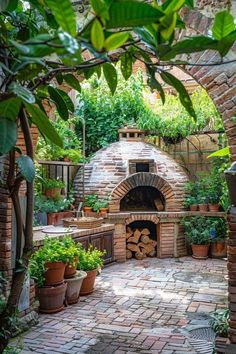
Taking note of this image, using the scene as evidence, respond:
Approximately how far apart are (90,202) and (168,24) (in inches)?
242

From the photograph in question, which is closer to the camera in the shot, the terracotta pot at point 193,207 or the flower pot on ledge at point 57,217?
the flower pot on ledge at point 57,217

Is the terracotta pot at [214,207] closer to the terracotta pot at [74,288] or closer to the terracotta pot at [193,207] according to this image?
the terracotta pot at [193,207]

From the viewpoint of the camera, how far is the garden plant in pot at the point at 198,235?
658 cm

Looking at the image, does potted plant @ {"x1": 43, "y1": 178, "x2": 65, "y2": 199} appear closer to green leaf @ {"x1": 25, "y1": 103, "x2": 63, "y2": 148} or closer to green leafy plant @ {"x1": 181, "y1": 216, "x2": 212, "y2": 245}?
green leafy plant @ {"x1": 181, "y1": 216, "x2": 212, "y2": 245}

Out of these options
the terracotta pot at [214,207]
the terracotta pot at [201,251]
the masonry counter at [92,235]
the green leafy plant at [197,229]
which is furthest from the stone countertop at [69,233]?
the terracotta pot at [214,207]

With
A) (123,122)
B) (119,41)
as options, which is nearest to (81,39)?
(119,41)

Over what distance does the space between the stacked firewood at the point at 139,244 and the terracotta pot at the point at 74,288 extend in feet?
9.07

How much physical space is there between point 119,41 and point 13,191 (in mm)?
626

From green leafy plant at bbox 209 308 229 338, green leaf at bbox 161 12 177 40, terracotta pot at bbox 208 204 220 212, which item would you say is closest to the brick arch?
terracotta pot at bbox 208 204 220 212

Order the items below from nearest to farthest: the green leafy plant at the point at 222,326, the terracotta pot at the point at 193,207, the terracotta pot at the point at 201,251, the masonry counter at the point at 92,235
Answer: the green leafy plant at the point at 222,326, the masonry counter at the point at 92,235, the terracotta pot at the point at 201,251, the terracotta pot at the point at 193,207

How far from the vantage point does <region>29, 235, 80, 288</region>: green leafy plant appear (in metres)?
3.69

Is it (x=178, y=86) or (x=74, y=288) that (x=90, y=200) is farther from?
(x=178, y=86)

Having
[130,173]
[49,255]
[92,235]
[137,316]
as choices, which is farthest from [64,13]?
[130,173]

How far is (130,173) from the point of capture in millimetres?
6895
